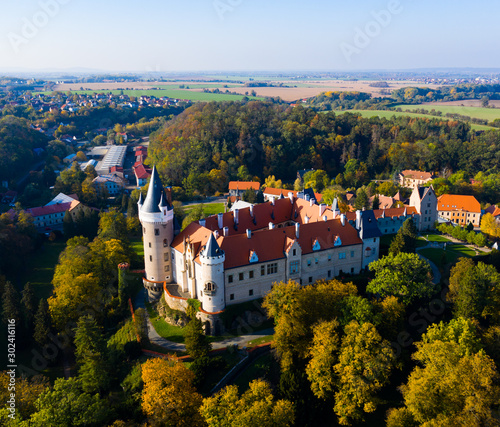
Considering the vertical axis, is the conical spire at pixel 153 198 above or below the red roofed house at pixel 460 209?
above

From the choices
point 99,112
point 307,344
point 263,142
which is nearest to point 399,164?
point 263,142

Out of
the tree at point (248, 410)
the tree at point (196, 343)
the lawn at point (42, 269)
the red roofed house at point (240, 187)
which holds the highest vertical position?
the tree at point (248, 410)

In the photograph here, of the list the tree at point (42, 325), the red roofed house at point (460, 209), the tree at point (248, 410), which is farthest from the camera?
the red roofed house at point (460, 209)

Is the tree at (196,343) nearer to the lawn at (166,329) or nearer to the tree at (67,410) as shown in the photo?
the lawn at (166,329)

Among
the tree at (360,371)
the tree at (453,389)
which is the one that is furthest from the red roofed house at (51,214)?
the tree at (453,389)

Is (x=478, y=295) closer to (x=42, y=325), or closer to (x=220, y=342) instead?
(x=220, y=342)

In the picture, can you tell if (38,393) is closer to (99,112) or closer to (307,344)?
(307,344)

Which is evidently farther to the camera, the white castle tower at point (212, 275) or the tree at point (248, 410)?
the white castle tower at point (212, 275)

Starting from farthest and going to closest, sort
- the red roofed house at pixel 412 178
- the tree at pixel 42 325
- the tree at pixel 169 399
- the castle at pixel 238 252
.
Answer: the red roofed house at pixel 412 178
the tree at pixel 42 325
the castle at pixel 238 252
the tree at pixel 169 399
